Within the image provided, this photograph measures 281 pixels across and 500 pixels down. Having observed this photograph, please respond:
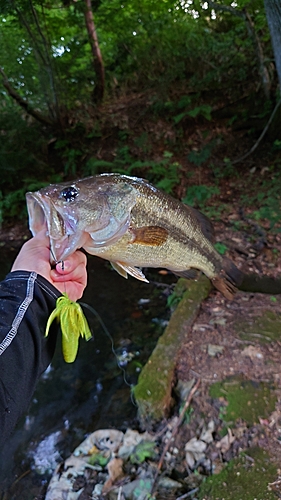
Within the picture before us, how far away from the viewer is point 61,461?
3.08m

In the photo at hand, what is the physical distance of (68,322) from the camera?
147cm

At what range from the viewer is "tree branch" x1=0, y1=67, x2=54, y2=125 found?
8.55 m

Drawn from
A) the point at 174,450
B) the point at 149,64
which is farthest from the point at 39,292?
the point at 149,64

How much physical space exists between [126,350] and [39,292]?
301 centimetres

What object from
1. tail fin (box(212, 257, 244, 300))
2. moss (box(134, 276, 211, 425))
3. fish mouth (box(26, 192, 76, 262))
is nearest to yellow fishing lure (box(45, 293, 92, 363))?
fish mouth (box(26, 192, 76, 262))

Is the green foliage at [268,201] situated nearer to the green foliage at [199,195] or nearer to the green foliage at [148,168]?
the green foliage at [199,195]

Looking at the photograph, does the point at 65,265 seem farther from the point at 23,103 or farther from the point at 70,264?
the point at 23,103

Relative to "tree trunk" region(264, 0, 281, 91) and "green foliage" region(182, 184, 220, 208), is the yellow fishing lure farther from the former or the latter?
"green foliage" region(182, 184, 220, 208)

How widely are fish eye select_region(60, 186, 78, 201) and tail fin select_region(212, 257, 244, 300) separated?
4.50 feet

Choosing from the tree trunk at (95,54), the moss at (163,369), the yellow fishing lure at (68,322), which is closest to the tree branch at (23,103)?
the tree trunk at (95,54)

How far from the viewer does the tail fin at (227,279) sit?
8.54 ft

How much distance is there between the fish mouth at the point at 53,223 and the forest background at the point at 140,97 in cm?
551

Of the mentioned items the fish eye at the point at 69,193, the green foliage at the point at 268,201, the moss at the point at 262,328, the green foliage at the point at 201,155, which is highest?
the fish eye at the point at 69,193

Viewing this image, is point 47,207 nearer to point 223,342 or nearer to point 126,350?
point 223,342
